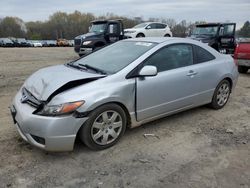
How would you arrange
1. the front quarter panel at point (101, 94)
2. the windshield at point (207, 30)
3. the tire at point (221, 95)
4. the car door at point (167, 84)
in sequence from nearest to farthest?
the front quarter panel at point (101, 94) → the car door at point (167, 84) → the tire at point (221, 95) → the windshield at point (207, 30)

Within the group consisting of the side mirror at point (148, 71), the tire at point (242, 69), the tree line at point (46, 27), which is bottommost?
the tree line at point (46, 27)

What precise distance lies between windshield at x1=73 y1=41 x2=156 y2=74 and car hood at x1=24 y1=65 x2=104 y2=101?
36 cm

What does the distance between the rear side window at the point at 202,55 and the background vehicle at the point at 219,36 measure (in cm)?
963

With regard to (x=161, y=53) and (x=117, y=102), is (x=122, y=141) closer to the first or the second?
(x=117, y=102)

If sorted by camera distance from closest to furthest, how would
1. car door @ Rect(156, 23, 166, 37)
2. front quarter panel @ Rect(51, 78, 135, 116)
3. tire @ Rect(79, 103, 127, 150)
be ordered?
1. front quarter panel @ Rect(51, 78, 135, 116)
2. tire @ Rect(79, 103, 127, 150)
3. car door @ Rect(156, 23, 166, 37)

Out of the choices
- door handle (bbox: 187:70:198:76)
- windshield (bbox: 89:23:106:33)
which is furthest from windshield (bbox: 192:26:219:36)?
door handle (bbox: 187:70:198:76)

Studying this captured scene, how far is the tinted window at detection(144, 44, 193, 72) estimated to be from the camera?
428 centimetres

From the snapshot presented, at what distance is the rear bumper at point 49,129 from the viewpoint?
327 cm

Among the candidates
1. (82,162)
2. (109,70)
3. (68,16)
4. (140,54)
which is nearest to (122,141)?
(82,162)

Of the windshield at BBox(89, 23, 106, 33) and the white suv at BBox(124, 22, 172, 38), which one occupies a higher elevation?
the windshield at BBox(89, 23, 106, 33)

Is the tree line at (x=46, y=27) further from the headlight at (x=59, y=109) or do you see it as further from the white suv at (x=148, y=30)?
the headlight at (x=59, y=109)

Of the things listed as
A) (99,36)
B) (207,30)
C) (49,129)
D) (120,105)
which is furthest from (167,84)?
(207,30)

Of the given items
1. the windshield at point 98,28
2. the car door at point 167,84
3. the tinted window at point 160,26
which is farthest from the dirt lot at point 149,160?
the tinted window at point 160,26

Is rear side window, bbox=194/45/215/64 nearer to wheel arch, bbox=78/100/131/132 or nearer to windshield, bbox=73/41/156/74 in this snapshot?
windshield, bbox=73/41/156/74
